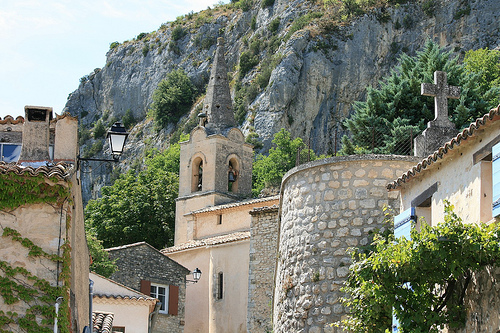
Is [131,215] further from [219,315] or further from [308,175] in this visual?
[308,175]

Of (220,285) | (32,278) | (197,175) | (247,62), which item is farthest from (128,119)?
(32,278)

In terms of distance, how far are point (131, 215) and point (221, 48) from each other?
1126 cm

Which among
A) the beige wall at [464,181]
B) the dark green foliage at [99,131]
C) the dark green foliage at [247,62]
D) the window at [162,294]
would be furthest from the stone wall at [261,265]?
the dark green foliage at [99,131]

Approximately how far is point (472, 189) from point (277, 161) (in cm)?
4993

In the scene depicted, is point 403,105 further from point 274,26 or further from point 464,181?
point 274,26

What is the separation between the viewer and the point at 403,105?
A: 36.0 m

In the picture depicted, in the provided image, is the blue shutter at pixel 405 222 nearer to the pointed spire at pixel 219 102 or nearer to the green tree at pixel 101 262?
the green tree at pixel 101 262

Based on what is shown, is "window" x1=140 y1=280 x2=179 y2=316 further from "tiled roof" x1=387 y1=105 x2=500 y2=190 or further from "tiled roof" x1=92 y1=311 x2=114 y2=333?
"tiled roof" x1=387 y1=105 x2=500 y2=190

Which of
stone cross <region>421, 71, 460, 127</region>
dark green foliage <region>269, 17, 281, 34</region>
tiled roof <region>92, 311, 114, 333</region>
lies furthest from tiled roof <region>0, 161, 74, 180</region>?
dark green foliage <region>269, 17, 281, 34</region>

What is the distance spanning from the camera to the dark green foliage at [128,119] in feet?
318

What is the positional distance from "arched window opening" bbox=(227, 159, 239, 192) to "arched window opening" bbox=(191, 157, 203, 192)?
1.55 meters

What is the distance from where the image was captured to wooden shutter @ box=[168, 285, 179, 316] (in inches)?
1384

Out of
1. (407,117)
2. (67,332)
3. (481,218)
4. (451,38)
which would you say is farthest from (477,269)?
(451,38)

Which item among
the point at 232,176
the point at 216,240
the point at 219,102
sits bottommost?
the point at 216,240
